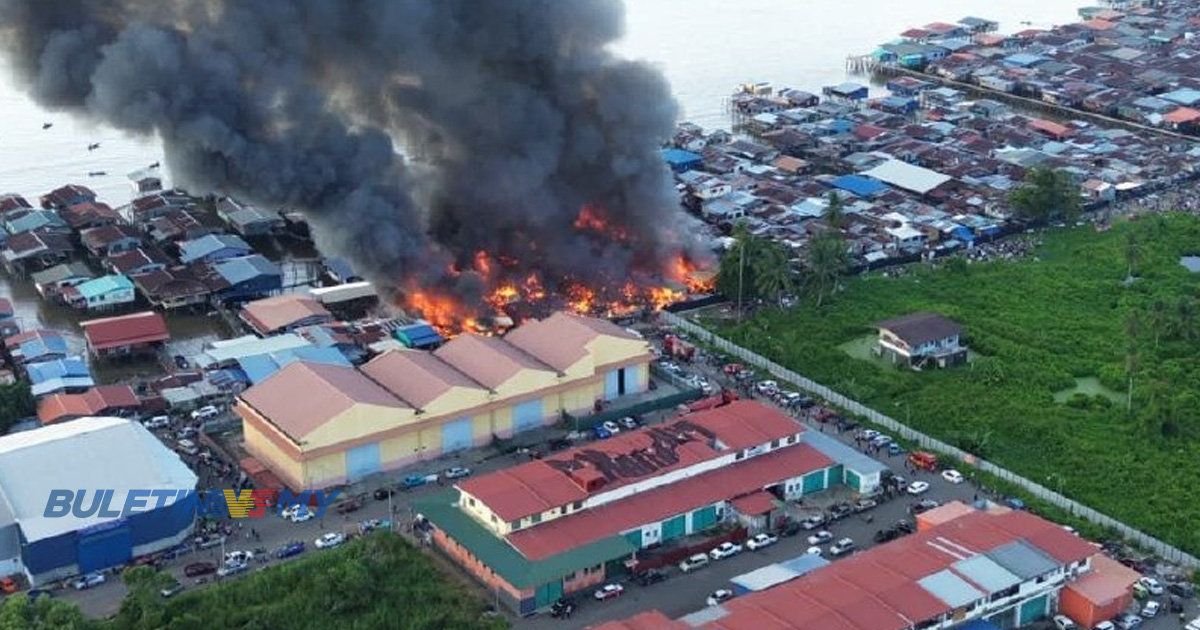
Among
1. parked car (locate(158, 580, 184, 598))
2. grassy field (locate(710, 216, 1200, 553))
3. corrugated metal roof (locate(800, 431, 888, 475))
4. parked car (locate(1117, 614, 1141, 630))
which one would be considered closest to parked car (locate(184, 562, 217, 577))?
parked car (locate(158, 580, 184, 598))

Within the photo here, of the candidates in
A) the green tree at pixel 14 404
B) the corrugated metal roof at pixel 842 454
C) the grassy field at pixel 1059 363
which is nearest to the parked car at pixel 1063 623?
the grassy field at pixel 1059 363

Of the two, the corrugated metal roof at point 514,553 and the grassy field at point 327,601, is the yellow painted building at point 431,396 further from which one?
the grassy field at point 327,601

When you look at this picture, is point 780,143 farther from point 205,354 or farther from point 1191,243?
point 205,354

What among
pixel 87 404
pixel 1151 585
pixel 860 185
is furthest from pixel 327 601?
pixel 860 185

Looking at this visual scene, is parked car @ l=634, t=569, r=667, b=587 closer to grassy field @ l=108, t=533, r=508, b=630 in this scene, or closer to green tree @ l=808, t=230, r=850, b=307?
grassy field @ l=108, t=533, r=508, b=630

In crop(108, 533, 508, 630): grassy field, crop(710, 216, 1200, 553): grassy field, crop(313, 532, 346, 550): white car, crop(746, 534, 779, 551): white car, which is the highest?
crop(108, 533, 508, 630): grassy field

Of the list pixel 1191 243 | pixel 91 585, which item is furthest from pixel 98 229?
pixel 1191 243
